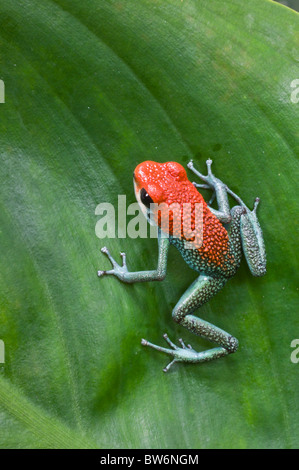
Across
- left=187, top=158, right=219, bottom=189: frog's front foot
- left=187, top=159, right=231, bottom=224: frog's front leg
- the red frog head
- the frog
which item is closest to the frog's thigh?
the frog

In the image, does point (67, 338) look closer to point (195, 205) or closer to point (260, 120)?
point (195, 205)

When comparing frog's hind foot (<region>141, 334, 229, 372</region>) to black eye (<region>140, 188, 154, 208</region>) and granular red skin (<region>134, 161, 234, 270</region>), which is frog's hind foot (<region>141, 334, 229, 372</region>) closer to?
granular red skin (<region>134, 161, 234, 270</region>)

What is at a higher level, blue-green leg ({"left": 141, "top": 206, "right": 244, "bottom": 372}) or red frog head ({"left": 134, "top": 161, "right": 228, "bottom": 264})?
red frog head ({"left": 134, "top": 161, "right": 228, "bottom": 264})

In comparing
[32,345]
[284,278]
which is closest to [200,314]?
[284,278]

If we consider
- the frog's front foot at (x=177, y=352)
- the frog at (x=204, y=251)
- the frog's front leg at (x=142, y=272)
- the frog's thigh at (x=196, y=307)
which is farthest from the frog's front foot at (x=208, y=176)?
the frog's front foot at (x=177, y=352)

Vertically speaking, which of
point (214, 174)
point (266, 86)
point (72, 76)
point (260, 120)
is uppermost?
point (266, 86)

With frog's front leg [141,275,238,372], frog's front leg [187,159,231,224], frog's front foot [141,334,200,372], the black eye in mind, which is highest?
frog's front leg [187,159,231,224]

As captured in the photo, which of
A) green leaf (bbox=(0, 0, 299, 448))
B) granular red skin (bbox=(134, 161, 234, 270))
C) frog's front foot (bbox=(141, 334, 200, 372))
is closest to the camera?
green leaf (bbox=(0, 0, 299, 448))
